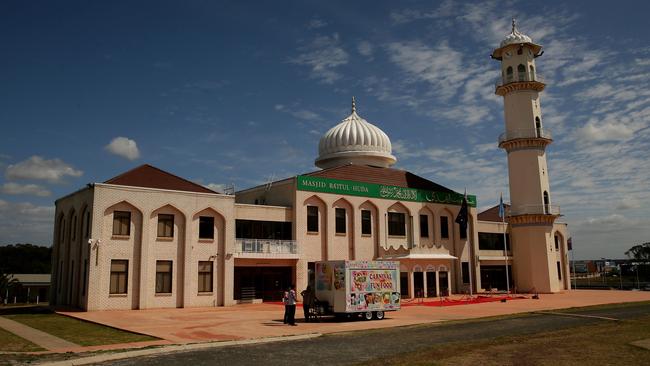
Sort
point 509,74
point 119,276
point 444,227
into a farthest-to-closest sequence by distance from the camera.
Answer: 1. point 509,74
2. point 444,227
3. point 119,276

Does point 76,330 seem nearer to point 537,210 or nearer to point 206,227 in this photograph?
point 206,227

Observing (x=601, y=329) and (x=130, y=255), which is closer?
(x=601, y=329)

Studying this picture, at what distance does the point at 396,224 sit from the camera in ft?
142

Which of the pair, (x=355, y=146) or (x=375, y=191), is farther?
(x=355, y=146)

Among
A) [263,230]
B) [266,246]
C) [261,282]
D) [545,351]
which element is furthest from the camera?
[263,230]

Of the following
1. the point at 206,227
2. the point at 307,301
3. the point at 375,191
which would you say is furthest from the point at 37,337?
the point at 375,191

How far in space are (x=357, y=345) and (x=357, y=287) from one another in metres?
7.25

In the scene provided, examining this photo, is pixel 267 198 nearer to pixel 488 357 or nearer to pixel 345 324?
pixel 345 324

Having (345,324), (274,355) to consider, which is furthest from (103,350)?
(345,324)

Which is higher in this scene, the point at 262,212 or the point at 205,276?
the point at 262,212

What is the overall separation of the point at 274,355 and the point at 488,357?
17.8 feet

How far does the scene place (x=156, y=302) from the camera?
1212 inches

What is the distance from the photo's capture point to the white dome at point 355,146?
46844mm

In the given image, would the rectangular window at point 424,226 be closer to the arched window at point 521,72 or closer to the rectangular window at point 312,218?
the rectangular window at point 312,218
